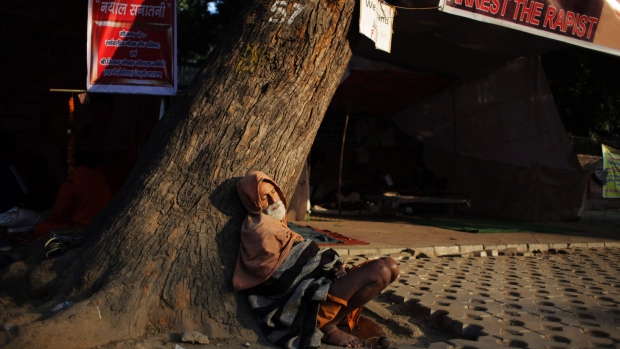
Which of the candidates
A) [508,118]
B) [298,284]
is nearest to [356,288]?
[298,284]

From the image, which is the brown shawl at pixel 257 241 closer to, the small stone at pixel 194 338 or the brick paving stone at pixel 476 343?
the small stone at pixel 194 338

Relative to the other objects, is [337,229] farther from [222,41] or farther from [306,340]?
[306,340]

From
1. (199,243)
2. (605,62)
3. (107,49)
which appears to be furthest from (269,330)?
(605,62)

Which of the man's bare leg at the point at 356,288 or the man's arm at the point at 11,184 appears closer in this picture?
the man's bare leg at the point at 356,288

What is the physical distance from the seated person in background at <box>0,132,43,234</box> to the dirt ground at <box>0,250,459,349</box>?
2.71m

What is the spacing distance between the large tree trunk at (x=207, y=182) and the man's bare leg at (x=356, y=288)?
58cm

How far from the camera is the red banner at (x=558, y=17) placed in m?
7.03

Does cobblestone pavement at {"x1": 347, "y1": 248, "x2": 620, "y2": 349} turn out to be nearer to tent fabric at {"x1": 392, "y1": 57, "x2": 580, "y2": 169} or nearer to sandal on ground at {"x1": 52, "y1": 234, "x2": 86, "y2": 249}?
sandal on ground at {"x1": 52, "y1": 234, "x2": 86, "y2": 249}

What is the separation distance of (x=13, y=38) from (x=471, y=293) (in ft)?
25.3

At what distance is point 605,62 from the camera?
16266mm

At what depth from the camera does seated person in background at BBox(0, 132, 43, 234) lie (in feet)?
22.4

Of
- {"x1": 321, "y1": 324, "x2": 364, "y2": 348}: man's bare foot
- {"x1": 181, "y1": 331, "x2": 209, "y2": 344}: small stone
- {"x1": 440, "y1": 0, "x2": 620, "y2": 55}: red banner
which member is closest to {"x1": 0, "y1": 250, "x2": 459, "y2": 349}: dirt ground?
{"x1": 181, "y1": 331, "x2": 209, "y2": 344}: small stone

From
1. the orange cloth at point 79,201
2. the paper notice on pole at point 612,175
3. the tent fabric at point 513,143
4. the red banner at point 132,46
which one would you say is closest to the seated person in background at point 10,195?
the orange cloth at point 79,201

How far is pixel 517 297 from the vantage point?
4.80 metres
